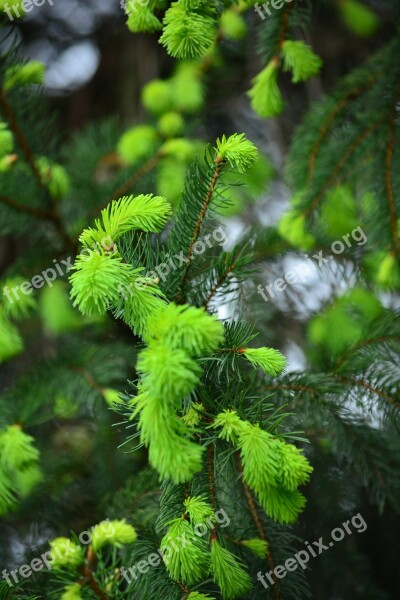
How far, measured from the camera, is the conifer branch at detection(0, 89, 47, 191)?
991 mm

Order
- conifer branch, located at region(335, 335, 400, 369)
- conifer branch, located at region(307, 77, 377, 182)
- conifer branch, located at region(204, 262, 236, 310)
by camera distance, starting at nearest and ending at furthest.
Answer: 1. conifer branch, located at region(204, 262, 236, 310)
2. conifer branch, located at region(335, 335, 400, 369)
3. conifer branch, located at region(307, 77, 377, 182)

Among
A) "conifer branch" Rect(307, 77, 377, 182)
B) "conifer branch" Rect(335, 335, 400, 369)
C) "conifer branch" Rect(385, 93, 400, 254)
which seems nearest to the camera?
"conifer branch" Rect(335, 335, 400, 369)

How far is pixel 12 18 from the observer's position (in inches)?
35.8

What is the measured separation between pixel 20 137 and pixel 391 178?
70 cm

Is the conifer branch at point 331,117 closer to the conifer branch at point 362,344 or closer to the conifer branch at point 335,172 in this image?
the conifer branch at point 335,172

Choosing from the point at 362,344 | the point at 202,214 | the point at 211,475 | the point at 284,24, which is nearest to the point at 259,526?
the point at 211,475

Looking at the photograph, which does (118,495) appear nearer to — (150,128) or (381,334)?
(381,334)

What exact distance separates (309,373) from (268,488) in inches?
10.5

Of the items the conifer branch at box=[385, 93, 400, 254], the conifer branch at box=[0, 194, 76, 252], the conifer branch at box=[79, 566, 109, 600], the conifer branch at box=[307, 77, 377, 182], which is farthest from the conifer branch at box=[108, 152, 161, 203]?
the conifer branch at box=[79, 566, 109, 600]

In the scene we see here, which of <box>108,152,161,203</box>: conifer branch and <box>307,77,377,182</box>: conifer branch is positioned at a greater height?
<box>108,152,161,203</box>: conifer branch

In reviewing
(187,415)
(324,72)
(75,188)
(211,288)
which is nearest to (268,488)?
(187,415)

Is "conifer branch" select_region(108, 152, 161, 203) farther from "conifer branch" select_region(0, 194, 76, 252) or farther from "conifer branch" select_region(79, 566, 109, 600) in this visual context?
"conifer branch" select_region(79, 566, 109, 600)

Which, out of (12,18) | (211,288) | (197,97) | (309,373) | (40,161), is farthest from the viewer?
(197,97)

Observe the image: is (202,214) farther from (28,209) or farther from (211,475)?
(28,209)
